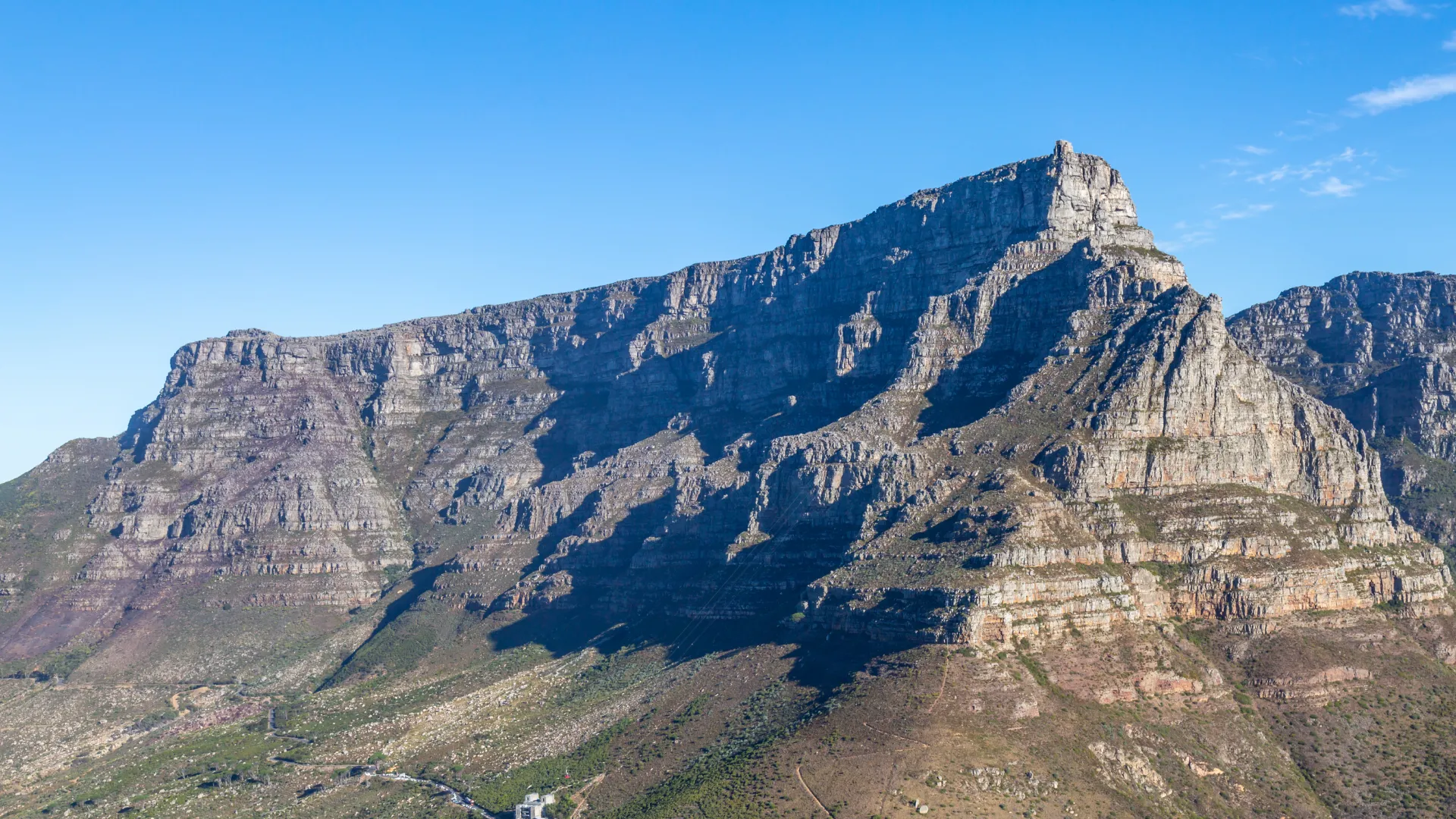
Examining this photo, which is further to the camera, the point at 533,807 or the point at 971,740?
the point at 533,807

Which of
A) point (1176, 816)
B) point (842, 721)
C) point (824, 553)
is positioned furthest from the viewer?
point (824, 553)

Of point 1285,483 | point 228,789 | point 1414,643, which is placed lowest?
point 228,789

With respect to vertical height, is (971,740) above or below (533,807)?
above

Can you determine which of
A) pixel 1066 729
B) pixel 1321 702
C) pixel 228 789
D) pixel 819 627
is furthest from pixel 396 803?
pixel 1321 702

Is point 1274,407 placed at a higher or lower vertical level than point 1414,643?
higher

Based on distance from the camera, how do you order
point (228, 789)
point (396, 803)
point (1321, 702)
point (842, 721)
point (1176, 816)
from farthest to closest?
point (228, 789)
point (396, 803)
point (1321, 702)
point (842, 721)
point (1176, 816)

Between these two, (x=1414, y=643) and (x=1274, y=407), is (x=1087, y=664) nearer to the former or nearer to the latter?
(x=1414, y=643)

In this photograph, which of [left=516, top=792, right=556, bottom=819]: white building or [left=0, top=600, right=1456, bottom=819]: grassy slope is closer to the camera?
[left=0, top=600, right=1456, bottom=819]: grassy slope

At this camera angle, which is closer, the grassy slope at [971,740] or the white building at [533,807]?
the grassy slope at [971,740]
